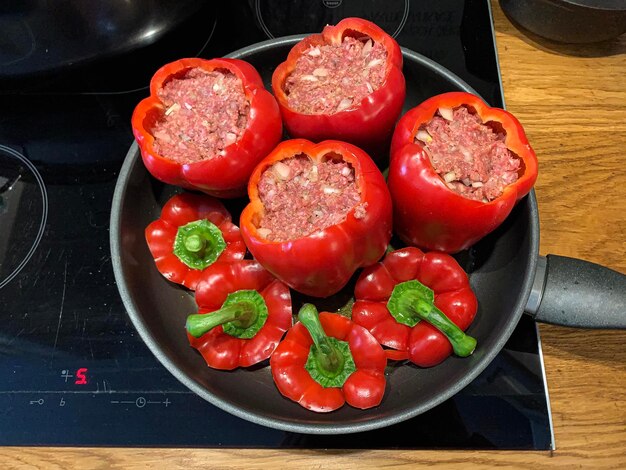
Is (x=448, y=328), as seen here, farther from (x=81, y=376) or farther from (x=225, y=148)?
(x=81, y=376)

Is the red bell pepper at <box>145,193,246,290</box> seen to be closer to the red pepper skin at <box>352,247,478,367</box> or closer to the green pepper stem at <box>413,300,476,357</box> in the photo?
the red pepper skin at <box>352,247,478,367</box>

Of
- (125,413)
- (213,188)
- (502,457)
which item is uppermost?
(213,188)

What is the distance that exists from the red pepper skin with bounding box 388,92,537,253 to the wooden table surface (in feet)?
1.12

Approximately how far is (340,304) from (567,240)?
581 mm

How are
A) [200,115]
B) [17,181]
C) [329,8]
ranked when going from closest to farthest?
1. [200,115]
2. [17,181]
3. [329,8]

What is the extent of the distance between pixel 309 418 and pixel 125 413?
423mm

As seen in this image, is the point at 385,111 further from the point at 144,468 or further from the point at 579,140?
the point at 144,468

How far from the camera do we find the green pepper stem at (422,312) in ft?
3.39

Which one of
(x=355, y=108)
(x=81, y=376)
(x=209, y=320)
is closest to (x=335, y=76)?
(x=355, y=108)

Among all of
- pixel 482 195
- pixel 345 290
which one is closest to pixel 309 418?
pixel 345 290

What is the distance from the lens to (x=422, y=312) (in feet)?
3.44

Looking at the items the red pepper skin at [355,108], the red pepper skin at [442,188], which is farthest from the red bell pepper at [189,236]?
the red pepper skin at [442,188]

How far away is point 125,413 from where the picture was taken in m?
1.18

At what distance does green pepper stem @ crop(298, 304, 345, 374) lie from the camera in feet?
3.18
